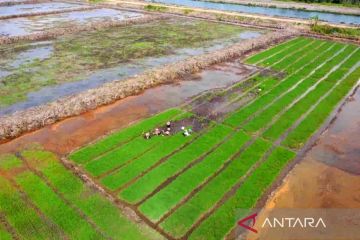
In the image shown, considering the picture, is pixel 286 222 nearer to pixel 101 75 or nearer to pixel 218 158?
pixel 218 158

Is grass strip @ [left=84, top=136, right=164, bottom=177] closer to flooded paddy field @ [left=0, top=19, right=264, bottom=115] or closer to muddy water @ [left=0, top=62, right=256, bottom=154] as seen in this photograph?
muddy water @ [left=0, top=62, right=256, bottom=154]

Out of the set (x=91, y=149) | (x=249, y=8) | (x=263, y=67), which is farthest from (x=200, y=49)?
(x=249, y=8)

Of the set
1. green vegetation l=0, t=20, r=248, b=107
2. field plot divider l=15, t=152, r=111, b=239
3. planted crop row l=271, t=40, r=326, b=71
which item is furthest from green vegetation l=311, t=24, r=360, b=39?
field plot divider l=15, t=152, r=111, b=239

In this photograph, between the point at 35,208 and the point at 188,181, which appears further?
the point at 188,181

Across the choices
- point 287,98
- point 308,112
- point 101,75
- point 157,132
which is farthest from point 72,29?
point 308,112

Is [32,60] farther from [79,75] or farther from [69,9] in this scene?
[69,9]
